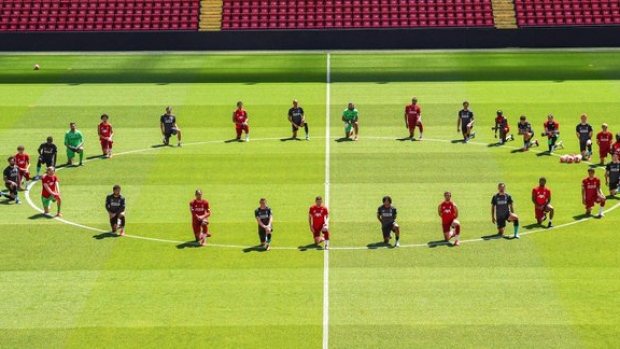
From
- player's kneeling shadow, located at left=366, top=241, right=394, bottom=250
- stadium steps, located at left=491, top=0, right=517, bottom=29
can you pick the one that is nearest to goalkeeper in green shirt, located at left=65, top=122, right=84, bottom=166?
player's kneeling shadow, located at left=366, top=241, right=394, bottom=250

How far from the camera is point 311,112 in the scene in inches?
1998

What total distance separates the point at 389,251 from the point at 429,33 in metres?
34.2

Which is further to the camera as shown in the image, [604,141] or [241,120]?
[241,120]

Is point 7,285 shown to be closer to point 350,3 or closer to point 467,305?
point 467,305

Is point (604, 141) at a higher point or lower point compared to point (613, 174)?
higher

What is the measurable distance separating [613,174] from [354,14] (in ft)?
108

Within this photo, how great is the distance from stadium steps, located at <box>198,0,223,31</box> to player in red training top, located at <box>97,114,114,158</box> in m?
24.4

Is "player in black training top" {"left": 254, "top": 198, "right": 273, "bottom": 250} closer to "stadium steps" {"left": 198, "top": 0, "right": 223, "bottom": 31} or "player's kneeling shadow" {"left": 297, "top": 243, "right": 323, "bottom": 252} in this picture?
"player's kneeling shadow" {"left": 297, "top": 243, "right": 323, "bottom": 252}

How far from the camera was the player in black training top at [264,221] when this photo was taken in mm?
32406

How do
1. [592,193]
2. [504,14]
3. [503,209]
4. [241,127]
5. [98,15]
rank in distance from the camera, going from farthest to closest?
1. [98,15]
2. [504,14]
3. [241,127]
4. [592,193]
5. [503,209]

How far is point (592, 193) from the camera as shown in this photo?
116 ft

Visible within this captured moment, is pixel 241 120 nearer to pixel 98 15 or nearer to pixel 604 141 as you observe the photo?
pixel 604 141

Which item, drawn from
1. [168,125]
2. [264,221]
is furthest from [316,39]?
[264,221]

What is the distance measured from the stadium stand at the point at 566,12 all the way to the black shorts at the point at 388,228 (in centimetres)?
3601
